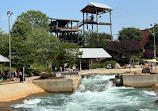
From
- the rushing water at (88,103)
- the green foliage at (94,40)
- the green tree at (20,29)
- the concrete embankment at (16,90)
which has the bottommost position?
the rushing water at (88,103)

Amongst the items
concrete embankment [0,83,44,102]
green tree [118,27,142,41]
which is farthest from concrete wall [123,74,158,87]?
green tree [118,27,142,41]

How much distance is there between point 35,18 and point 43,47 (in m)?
24.9

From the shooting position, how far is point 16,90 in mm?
19453

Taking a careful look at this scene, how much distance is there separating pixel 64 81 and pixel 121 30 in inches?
1808

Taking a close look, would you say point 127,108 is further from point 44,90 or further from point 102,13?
point 102,13

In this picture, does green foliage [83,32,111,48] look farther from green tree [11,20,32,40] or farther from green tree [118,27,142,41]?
green tree [11,20,32,40]

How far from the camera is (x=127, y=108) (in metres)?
15.2

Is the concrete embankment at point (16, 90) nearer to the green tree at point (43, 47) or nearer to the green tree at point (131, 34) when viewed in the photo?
the green tree at point (43, 47)

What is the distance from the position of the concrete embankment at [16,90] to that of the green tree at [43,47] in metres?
13.4

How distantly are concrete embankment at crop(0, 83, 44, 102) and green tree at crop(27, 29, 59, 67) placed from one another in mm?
13435

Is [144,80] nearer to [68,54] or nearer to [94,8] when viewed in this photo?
[68,54]

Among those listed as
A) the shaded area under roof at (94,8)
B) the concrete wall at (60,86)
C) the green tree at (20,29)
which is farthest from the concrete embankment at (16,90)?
the shaded area under roof at (94,8)

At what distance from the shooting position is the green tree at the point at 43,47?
34.9m

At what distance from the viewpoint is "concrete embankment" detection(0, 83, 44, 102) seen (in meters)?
17.9
